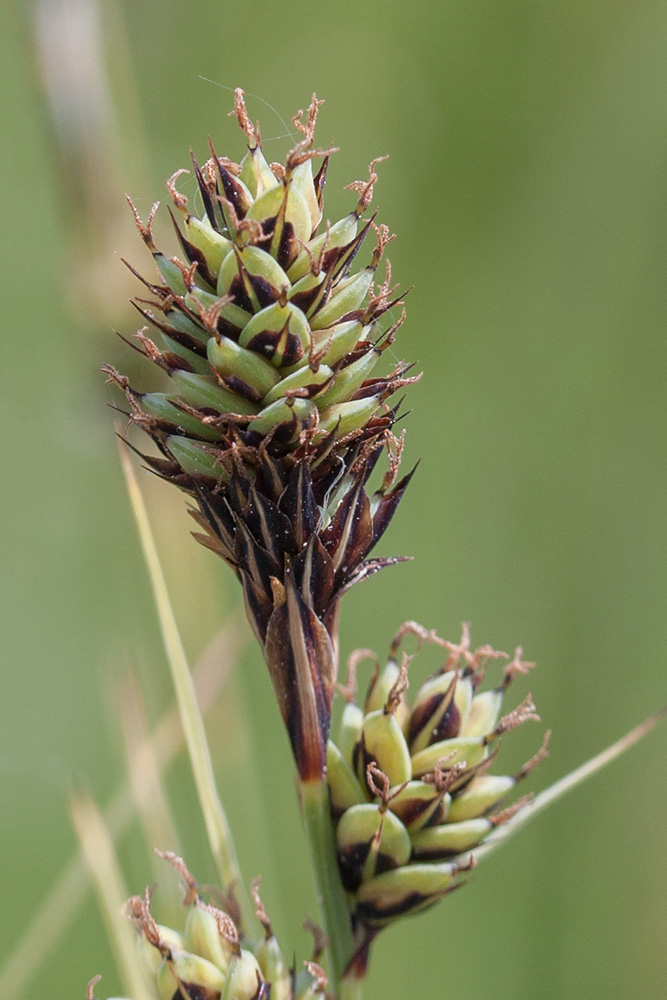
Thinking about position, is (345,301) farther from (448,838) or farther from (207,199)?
(448,838)

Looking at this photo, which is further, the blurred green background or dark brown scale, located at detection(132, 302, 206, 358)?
the blurred green background

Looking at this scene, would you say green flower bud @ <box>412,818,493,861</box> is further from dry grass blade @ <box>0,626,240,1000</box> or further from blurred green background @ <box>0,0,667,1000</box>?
blurred green background @ <box>0,0,667,1000</box>

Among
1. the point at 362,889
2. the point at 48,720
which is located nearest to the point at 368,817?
the point at 362,889

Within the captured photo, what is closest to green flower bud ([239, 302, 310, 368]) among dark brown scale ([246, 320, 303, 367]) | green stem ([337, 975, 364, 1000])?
dark brown scale ([246, 320, 303, 367])

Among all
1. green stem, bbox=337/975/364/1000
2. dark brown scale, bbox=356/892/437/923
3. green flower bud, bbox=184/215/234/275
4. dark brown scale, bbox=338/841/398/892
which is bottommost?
green stem, bbox=337/975/364/1000

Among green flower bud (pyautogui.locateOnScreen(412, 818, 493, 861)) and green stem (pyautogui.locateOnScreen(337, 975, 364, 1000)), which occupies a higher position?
green flower bud (pyautogui.locateOnScreen(412, 818, 493, 861))

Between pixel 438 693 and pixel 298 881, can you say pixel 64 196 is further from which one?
pixel 298 881

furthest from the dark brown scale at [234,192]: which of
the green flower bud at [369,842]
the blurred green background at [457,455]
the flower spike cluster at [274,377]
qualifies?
the blurred green background at [457,455]
